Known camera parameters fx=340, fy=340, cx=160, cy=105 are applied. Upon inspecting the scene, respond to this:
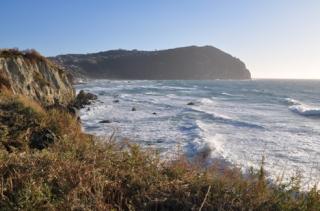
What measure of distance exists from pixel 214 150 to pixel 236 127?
803 cm

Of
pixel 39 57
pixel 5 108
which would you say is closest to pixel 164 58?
pixel 39 57

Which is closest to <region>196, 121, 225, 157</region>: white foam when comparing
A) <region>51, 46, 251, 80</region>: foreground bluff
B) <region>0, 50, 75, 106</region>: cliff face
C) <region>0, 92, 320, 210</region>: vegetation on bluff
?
<region>0, 50, 75, 106</region>: cliff face

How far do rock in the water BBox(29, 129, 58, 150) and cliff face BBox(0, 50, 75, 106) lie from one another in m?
7.34

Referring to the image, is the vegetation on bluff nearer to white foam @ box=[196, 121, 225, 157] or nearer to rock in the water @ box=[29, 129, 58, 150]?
rock in the water @ box=[29, 129, 58, 150]

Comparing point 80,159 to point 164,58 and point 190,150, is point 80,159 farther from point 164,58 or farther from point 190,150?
point 164,58

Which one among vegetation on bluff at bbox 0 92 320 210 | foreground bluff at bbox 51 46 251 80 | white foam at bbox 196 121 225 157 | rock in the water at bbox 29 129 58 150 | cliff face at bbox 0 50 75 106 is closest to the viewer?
vegetation on bluff at bbox 0 92 320 210

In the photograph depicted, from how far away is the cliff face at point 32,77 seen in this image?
16469 millimetres

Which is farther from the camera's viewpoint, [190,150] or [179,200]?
[190,150]

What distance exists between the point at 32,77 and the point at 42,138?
13.7 meters

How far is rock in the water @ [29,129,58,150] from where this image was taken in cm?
647

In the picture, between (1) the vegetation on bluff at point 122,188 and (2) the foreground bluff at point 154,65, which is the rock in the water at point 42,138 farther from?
(2) the foreground bluff at point 154,65

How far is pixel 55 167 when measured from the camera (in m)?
3.65

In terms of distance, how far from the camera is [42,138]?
681cm

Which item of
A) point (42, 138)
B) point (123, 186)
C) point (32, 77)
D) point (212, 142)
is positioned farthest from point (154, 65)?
point (123, 186)
